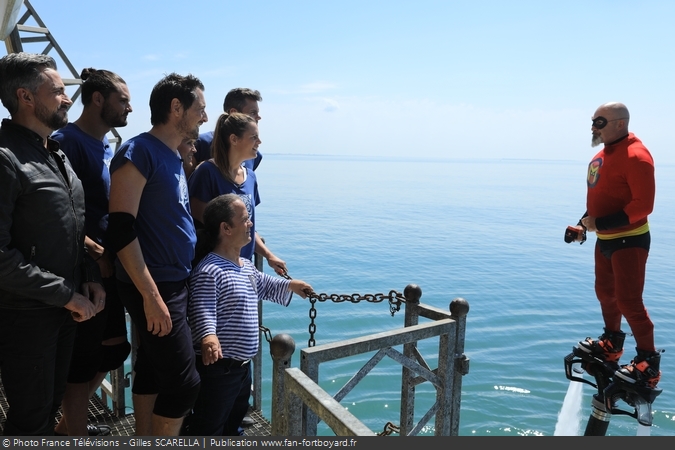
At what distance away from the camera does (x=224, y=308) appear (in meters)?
2.76

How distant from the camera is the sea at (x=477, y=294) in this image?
9.83 metres

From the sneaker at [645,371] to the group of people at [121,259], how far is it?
287 centimetres

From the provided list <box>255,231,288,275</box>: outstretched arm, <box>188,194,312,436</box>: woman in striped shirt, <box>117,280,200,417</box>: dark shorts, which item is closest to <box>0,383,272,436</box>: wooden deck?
<box>188,194,312,436</box>: woman in striped shirt

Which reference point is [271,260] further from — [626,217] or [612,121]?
[612,121]

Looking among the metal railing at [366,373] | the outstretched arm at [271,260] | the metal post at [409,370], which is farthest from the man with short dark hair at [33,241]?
the metal post at [409,370]

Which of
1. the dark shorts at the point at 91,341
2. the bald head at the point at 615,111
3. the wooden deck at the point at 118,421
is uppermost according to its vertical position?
the bald head at the point at 615,111

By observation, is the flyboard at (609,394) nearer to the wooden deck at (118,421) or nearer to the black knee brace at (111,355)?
the wooden deck at (118,421)

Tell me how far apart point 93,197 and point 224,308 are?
0.95 m

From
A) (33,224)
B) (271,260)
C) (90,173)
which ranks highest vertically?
(90,173)

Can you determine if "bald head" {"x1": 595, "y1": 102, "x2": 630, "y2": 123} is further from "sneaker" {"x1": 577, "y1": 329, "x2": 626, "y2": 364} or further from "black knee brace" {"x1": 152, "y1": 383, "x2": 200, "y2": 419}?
"black knee brace" {"x1": 152, "y1": 383, "x2": 200, "y2": 419}

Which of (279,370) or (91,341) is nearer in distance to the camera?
(279,370)

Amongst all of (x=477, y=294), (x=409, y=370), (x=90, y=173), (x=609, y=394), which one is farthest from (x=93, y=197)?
(x=477, y=294)
